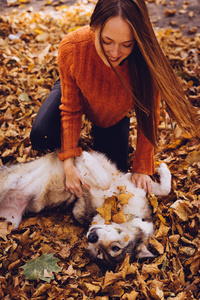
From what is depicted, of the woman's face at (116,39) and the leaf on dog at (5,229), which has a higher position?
the woman's face at (116,39)

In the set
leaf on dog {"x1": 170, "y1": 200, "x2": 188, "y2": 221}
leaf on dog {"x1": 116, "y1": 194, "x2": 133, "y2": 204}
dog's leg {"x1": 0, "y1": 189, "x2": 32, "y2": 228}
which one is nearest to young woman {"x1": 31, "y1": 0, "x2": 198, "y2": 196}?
leaf on dog {"x1": 116, "y1": 194, "x2": 133, "y2": 204}

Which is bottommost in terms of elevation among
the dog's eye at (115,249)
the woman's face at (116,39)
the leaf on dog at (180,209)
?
the dog's eye at (115,249)

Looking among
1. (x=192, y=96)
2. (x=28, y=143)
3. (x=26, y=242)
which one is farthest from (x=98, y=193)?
(x=192, y=96)

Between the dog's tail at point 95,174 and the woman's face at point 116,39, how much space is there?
1.07m

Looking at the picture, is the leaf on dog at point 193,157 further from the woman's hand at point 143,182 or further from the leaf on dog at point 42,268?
the leaf on dog at point 42,268

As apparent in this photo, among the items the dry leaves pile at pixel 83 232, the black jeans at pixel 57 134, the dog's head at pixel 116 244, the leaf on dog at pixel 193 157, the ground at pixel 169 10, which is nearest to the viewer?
the dry leaves pile at pixel 83 232

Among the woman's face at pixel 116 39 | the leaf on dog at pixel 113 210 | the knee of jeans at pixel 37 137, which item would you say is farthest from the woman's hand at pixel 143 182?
the woman's face at pixel 116 39

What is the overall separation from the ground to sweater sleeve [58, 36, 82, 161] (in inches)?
147

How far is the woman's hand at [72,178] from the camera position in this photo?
291 cm

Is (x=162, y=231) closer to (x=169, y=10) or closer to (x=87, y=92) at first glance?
(x=87, y=92)

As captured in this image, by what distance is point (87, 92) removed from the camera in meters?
2.73

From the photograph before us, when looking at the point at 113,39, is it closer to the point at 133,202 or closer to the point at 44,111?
the point at 44,111

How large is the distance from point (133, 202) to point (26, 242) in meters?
1.20

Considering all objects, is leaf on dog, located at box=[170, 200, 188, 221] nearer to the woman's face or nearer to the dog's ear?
the dog's ear
